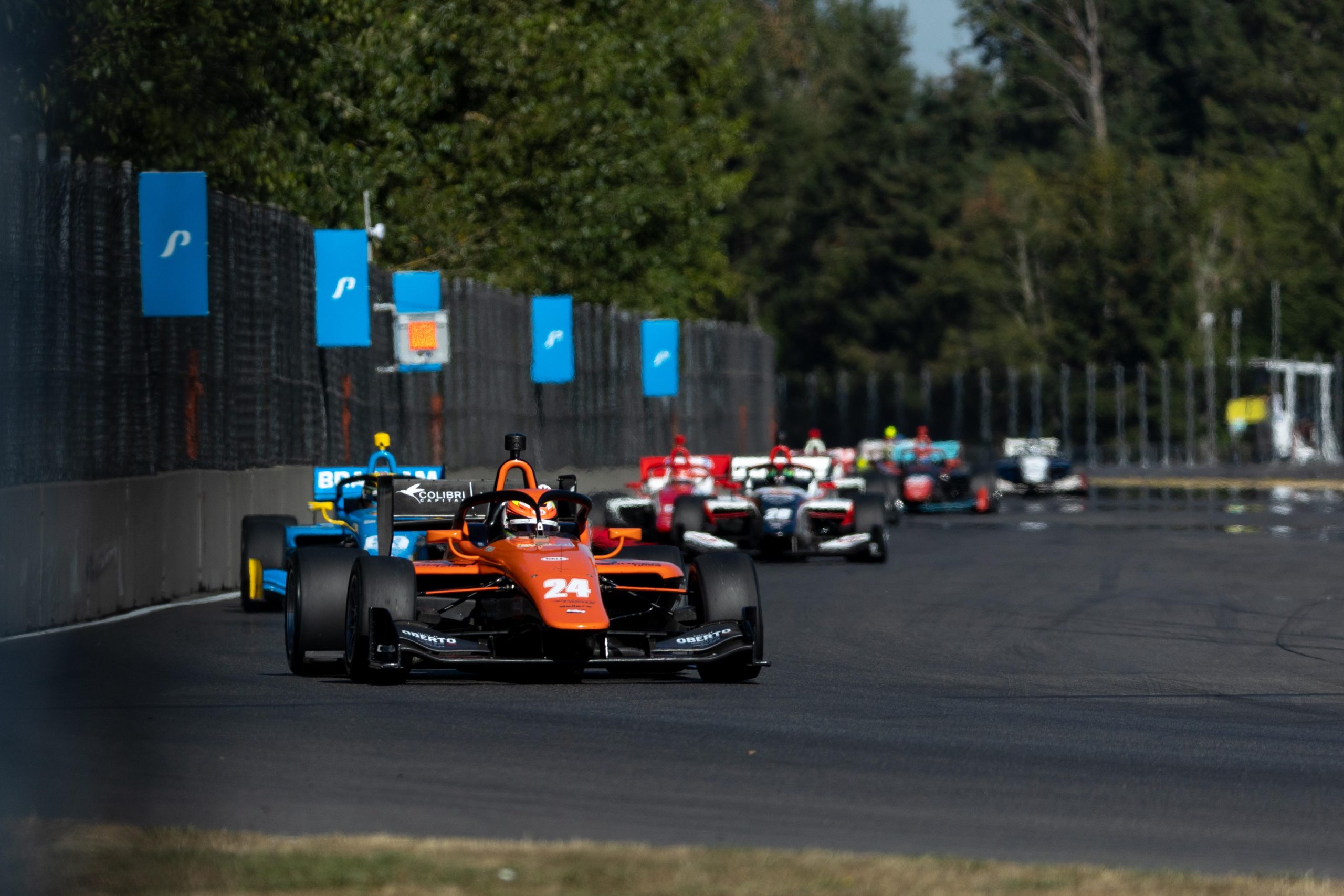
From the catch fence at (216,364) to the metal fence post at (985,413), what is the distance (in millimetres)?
38877

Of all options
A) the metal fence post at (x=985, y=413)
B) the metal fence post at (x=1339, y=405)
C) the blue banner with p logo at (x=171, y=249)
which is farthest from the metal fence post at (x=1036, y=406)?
the blue banner with p logo at (x=171, y=249)

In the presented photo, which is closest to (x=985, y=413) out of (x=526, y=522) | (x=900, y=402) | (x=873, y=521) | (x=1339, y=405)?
(x=900, y=402)

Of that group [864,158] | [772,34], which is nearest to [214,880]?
[864,158]

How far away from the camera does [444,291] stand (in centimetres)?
3200

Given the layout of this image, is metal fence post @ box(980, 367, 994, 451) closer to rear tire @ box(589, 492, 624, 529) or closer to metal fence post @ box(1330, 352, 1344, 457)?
metal fence post @ box(1330, 352, 1344, 457)

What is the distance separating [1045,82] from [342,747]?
3794 inches

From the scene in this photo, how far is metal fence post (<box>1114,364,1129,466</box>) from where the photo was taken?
7250cm

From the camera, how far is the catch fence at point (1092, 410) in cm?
7369

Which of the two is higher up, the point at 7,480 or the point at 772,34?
the point at 772,34

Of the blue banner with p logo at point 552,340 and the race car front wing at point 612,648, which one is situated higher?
the blue banner with p logo at point 552,340

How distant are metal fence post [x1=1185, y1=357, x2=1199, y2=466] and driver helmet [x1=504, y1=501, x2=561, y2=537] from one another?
59.8m

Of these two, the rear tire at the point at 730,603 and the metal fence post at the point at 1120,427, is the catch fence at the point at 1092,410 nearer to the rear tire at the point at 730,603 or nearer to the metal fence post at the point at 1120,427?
the metal fence post at the point at 1120,427

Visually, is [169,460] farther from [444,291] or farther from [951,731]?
[444,291]

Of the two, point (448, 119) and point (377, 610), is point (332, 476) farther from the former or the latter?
point (448, 119)
